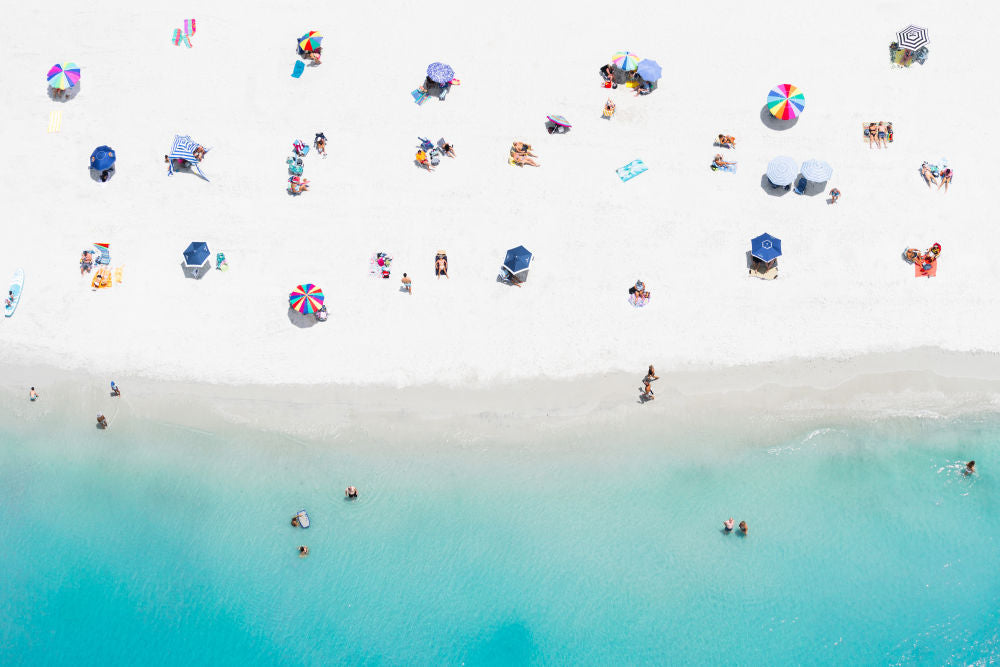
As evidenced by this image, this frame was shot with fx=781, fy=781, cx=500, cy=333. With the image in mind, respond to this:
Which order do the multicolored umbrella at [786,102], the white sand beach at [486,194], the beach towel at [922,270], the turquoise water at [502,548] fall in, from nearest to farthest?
the turquoise water at [502,548]
the white sand beach at [486,194]
the beach towel at [922,270]
the multicolored umbrella at [786,102]

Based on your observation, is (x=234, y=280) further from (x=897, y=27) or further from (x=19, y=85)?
(x=897, y=27)

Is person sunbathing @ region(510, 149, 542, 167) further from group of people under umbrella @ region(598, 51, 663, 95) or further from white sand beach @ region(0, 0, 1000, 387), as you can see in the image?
group of people under umbrella @ region(598, 51, 663, 95)

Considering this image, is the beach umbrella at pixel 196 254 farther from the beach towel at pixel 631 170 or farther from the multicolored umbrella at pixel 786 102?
the multicolored umbrella at pixel 786 102

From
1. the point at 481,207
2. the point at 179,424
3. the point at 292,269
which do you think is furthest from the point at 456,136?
the point at 179,424

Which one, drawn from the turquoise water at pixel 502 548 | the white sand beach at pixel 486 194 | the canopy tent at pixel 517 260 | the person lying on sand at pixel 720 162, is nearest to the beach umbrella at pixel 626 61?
the white sand beach at pixel 486 194

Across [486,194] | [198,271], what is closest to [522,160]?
[486,194]

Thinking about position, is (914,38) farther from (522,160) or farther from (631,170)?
(522,160)

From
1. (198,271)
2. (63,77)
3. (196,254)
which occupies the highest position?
(63,77)
